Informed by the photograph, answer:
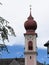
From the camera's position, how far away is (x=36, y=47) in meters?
75.7

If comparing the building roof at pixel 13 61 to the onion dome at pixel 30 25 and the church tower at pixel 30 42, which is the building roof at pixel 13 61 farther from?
the onion dome at pixel 30 25

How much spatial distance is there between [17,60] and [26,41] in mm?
10265

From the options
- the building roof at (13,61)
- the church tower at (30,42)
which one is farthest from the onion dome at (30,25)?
the building roof at (13,61)

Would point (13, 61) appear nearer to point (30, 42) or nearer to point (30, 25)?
point (30, 42)

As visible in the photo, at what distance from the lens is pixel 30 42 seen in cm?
7525

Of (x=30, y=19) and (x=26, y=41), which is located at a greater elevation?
(x=30, y=19)

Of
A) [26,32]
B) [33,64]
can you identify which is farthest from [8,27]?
[26,32]

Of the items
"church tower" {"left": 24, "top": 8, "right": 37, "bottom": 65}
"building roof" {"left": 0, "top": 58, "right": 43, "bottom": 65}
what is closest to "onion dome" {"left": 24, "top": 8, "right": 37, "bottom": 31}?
"church tower" {"left": 24, "top": 8, "right": 37, "bottom": 65}

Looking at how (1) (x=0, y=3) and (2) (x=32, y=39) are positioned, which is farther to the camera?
(2) (x=32, y=39)

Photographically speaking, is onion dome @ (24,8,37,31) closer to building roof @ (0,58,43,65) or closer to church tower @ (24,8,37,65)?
church tower @ (24,8,37,65)

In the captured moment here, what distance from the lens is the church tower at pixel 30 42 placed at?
237 ft

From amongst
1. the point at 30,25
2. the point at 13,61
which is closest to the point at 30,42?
the point at 30,25

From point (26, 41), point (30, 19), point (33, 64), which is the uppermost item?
point (30, 19)

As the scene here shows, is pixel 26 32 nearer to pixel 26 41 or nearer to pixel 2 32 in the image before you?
pixel 26 41
